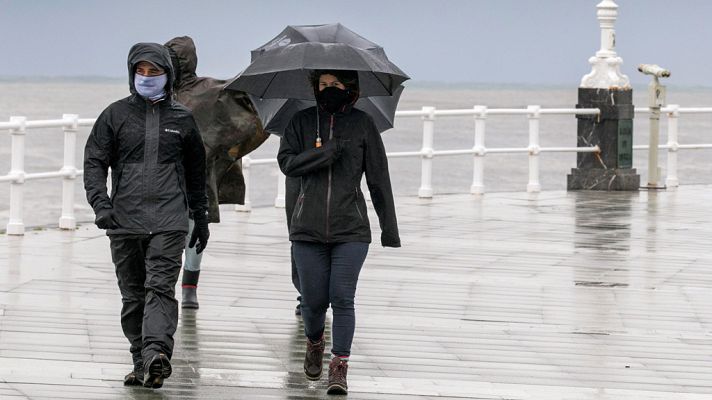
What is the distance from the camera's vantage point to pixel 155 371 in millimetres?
7805

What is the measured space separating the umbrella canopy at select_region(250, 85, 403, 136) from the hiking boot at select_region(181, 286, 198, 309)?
1.34 meters

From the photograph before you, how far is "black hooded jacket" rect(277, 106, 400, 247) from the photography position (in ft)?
26.6

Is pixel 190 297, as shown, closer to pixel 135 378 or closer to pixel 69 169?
pixel 135 378

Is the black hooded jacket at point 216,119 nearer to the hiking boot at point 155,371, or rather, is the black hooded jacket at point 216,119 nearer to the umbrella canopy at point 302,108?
the umbrella canopy at point 302,108

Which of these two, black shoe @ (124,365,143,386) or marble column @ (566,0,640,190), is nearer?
black shoe @ (124,365,143,386)

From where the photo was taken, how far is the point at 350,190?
814 centimetres

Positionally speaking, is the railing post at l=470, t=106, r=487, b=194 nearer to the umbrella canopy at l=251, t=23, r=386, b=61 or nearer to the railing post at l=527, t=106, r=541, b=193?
the railing post at l=527, t=106, r=541, b=193

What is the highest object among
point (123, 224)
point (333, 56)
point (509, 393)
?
point (333, 56)

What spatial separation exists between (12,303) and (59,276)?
1349 millimetres

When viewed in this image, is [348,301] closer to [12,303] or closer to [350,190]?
Result: [350,190]

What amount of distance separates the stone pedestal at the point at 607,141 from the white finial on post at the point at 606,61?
3.5 inches

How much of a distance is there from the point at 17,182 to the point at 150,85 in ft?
22.4

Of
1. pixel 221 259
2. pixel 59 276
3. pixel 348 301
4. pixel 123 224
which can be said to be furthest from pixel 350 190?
pixel 221 259

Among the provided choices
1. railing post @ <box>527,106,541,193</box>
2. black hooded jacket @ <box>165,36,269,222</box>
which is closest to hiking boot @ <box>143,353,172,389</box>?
black hooded jacket @ <box>165,36,269,222</box>
